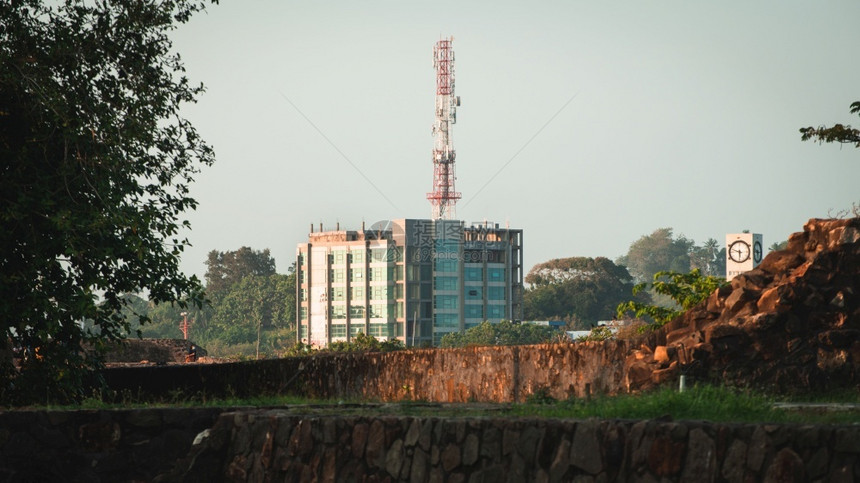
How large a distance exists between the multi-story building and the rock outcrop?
150 metres

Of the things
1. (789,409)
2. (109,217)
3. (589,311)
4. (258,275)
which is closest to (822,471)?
(789,409)

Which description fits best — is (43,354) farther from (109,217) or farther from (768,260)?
(768,260)

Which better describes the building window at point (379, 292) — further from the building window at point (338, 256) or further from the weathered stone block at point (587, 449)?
the weathered stone block at point (587, 449)

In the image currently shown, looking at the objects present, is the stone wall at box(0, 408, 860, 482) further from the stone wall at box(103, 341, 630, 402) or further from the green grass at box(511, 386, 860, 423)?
the stone wall at box(103, 341, 630, 402)

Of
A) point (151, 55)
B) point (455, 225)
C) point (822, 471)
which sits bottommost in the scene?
point (822, 471)

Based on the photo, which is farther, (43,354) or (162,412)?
(43,354)

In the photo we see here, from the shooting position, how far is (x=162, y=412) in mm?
12414

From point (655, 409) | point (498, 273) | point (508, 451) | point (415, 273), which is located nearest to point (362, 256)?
point (415, 273)

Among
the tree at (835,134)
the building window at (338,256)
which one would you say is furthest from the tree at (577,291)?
the tree at (835,134)

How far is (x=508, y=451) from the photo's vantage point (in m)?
9.57

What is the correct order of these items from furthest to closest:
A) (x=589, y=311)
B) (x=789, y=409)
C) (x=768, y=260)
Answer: (x=589, y=311)
(x=768, y=260)
(x=789, y=409)

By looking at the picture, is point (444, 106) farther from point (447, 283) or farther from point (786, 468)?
point (786, 468)

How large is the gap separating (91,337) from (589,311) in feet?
476

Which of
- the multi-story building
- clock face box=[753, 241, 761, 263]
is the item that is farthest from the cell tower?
clock face box=[753, 241, 761, 263]
